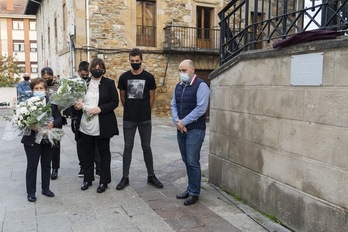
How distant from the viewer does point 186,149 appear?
165 inches

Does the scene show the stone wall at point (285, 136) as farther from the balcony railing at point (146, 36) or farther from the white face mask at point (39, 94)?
the balcony railing at point (146, 36)

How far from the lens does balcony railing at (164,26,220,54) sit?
15.2 metres

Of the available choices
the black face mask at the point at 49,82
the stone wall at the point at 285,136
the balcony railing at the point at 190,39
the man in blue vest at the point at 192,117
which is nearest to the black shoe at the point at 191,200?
the man in blue vest at the point at 192,117

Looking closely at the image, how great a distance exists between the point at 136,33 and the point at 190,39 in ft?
8.40

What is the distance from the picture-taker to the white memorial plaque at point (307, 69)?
3.01 meters

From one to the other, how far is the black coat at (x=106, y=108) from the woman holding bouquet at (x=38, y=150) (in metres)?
0.38

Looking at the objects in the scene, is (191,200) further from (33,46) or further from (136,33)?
(33,46)

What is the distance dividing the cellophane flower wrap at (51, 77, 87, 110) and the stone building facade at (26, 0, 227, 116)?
10118 mm

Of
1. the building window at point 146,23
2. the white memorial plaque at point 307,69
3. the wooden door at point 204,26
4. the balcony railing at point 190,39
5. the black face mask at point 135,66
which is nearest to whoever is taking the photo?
the white memorial plaque at point 307,69

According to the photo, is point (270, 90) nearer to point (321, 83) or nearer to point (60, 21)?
point (321, 83)

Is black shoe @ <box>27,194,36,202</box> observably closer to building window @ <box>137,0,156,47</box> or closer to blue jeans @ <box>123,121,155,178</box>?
blue jeans @ <box>123,121,155,178</box>

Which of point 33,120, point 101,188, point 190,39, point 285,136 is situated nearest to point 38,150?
point 33,120

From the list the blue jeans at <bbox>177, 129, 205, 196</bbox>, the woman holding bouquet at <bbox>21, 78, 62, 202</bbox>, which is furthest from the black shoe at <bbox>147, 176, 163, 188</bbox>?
the woman holding bouquet at <bbox>21, 78, 62, 202</bbox>

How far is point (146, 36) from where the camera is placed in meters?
15.2
